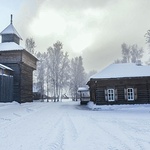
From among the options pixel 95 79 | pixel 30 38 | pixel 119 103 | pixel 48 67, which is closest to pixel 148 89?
pixel 119 103

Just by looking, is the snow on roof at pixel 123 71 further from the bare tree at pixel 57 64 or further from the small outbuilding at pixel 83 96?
the bare tree at pixel 57 64

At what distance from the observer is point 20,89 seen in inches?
1133

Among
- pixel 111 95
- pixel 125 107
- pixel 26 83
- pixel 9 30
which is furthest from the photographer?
pixel 9 30

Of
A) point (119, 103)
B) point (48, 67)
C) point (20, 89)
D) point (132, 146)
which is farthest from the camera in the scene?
point (48, 67)

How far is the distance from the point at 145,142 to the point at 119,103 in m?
17.2

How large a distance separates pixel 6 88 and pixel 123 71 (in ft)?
49.3

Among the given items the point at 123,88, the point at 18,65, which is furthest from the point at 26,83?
the point at 123,88

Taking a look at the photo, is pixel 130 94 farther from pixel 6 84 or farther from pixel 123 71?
pixel 6 84

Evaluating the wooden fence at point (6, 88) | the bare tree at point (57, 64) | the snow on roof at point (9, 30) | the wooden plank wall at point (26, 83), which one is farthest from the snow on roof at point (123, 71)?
the bare tree at point (57, 64)

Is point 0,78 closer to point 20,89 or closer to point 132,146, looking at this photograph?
point 20,89

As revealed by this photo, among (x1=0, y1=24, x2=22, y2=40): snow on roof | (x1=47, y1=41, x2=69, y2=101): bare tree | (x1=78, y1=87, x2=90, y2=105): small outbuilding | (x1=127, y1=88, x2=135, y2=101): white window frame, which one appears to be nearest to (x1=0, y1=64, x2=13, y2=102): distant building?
(x1=0, y1=24, x2=22, y2=40): snow on roof

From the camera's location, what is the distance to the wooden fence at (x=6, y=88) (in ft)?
80.9

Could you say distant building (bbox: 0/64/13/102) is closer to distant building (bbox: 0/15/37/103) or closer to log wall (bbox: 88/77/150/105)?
distant building (bbox: 0/15/37/103)

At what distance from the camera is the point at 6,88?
2572cm
